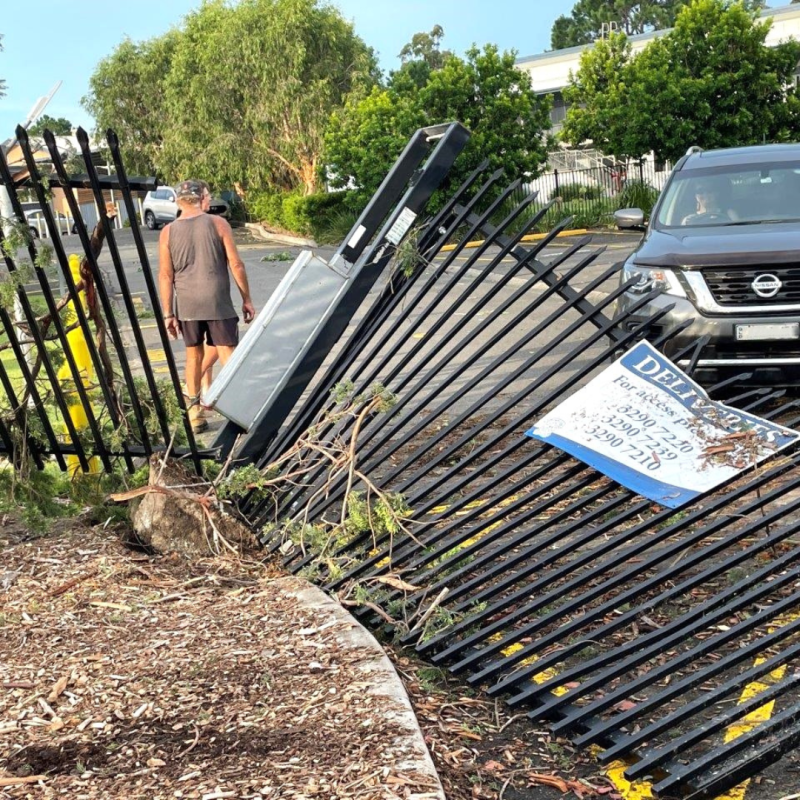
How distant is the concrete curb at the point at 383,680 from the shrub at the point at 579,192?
2223 centimetres

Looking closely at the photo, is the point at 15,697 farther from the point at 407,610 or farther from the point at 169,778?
the point at 407,610

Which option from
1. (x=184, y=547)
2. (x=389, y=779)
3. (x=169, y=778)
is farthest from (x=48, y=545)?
(x=389, y=779)

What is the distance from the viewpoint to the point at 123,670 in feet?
12.6

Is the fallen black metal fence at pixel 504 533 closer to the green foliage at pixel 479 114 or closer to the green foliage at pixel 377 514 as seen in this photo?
the green foliage at pixel 377 514

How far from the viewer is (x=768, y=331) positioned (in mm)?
7383

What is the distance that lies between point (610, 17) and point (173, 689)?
3985 inches

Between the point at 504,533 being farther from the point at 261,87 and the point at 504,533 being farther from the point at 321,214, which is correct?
the point at 261,87

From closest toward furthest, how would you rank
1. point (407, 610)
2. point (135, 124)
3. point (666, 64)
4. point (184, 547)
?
point (407, 610) < point (184, 547) < point (666, 64) < point (135, 124)

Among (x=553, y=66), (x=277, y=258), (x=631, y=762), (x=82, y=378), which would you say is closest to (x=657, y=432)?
(x=631, y=762)

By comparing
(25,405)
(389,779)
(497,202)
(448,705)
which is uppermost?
(497,202)

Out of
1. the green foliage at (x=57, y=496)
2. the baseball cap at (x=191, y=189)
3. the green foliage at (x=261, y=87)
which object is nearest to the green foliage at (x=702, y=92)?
the green foliage at (x=261, y=87)

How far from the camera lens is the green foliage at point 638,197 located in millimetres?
24125

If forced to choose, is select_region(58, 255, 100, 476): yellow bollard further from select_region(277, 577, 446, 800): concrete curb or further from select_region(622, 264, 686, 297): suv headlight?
select_region(622, 264, 686, 297): suv headlight

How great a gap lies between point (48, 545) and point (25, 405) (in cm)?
85
